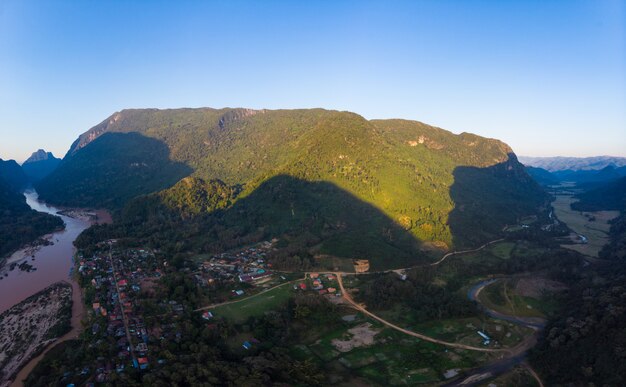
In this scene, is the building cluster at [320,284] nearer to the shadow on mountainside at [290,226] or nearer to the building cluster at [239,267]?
the shadow on mountainside at [290,226]

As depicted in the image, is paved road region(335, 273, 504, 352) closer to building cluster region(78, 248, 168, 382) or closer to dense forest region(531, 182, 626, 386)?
dense forest region(531, 182, 626, 386)

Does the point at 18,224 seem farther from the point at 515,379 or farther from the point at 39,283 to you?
the point at 515,379

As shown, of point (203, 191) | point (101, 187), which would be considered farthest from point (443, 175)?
point (101, 187)

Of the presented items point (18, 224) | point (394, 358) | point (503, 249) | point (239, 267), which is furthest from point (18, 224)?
point (503, 249)

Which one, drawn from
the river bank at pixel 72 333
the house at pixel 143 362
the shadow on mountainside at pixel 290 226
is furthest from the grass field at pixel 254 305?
the river bank at pixel 72 333

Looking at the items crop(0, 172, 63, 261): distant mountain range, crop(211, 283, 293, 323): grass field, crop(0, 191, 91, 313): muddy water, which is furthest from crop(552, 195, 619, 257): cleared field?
crop(0, 172, 63, 261): distant mountain range

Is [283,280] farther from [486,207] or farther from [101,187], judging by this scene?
[101,187]
